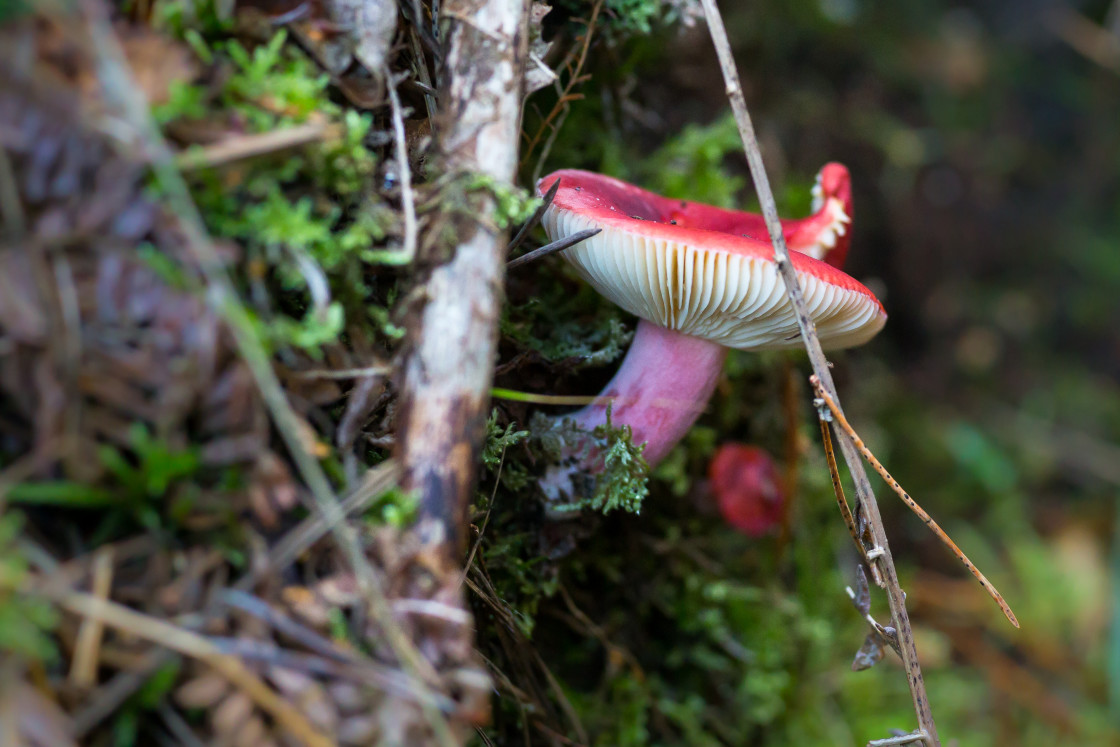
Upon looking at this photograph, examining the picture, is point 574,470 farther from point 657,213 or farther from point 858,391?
point 858,391

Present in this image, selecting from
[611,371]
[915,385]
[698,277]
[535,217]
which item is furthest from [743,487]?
[915,385]

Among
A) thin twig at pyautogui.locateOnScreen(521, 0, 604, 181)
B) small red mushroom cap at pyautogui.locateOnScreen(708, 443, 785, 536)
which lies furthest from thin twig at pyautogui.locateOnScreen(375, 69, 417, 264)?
small red mushroom cap at pyautogui.locateOnScreen(708, 443, 785, 536)

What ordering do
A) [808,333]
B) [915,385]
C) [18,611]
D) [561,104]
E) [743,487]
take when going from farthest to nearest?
[915,385] → [743,487] → [561,104] → [808,333] → [18,611]

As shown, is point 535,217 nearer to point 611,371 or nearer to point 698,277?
point 698,277

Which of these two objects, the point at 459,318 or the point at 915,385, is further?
the point at 915,385

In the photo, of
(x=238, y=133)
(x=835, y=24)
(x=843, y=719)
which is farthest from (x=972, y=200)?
(x=238, y=133)

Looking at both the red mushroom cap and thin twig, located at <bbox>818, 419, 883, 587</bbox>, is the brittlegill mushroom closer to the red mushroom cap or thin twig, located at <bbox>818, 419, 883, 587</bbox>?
the red mushroom cap

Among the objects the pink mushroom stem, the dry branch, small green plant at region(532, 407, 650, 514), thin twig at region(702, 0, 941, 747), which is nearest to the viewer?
the dry branch
